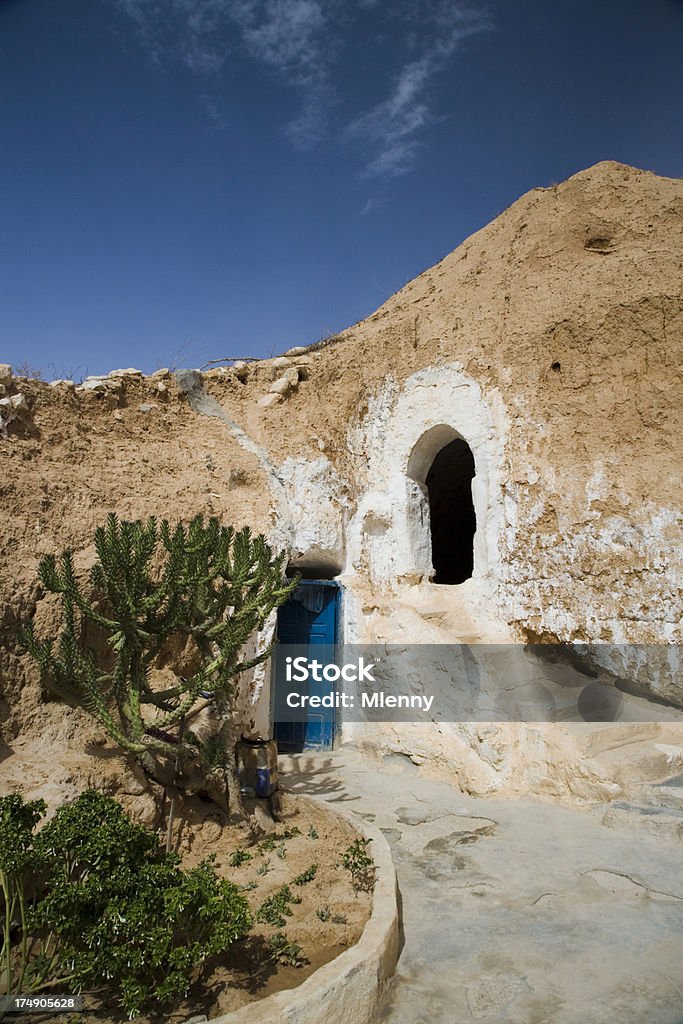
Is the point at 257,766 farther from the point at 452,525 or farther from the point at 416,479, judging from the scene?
the point at 452,525

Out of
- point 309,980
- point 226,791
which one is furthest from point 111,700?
point 309,980

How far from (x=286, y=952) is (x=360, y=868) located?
1.03 metres

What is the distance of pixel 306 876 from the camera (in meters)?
5.06

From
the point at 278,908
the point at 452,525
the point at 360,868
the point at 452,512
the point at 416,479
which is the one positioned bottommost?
the point at 278,908

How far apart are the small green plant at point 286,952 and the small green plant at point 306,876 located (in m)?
0.88

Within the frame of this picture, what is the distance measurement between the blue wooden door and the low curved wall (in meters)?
5.85

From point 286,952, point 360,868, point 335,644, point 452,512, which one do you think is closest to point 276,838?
point 360,868

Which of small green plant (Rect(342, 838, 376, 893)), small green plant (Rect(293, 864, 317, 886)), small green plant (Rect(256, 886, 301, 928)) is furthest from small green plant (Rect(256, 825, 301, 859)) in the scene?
small green plant (Rect(342, 838, 376, 893))

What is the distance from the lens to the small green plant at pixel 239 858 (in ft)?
17.3

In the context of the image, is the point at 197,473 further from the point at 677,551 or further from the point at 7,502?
the point at 677,551

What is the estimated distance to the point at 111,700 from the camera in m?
5.58

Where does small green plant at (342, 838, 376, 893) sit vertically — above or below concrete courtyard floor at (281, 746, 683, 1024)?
above

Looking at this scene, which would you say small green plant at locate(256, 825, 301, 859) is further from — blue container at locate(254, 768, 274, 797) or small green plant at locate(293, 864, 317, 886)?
small green plant at locate(293, 864, 317, 886)

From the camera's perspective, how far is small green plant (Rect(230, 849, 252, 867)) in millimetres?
5267
